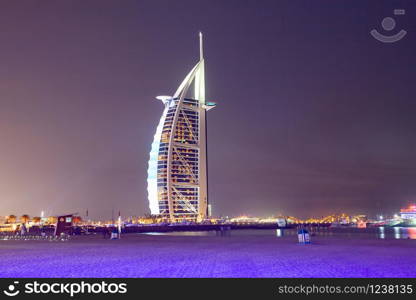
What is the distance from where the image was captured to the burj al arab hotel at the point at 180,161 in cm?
13700

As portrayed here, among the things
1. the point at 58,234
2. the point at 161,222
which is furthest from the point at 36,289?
the point at 161,222

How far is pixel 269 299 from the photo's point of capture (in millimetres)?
7758

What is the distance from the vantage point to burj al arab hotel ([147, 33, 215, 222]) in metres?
137

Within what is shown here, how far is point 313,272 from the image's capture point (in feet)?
40.0

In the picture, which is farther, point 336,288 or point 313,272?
point 313,272

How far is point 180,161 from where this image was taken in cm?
14162

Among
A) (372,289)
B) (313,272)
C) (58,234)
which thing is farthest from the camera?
(58,234)

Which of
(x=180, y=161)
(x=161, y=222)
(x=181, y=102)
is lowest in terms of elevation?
(x=161, y=222)

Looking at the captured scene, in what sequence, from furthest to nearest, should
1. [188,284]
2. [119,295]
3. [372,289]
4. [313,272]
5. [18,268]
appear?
[18,268] < [313,272] < [188,284] < [372,289] < [119,295]

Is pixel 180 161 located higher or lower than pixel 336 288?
higher

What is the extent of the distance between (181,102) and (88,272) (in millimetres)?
130870

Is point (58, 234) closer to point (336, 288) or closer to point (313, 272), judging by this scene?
point (313, 272)

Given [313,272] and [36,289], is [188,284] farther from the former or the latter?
[313,272]

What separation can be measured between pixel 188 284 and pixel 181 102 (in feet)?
440
